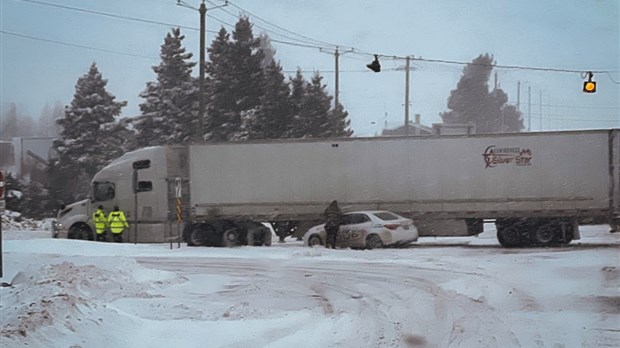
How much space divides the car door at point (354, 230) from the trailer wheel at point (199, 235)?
412 cm

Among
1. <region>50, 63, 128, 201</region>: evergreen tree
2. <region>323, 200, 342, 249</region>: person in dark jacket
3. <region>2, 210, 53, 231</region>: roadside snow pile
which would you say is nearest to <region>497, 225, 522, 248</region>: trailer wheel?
<region>323, 200, 342, 249</region>: person in dark jacket

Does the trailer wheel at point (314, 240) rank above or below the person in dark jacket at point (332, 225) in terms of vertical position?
below

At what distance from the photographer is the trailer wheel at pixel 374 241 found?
20.2 metres

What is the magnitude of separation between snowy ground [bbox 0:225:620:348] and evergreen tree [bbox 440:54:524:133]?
3.54 metres

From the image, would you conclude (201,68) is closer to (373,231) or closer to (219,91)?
(219,91)

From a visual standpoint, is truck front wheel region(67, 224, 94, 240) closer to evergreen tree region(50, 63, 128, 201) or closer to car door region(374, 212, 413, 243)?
evergreen tree region(50, 63, 128, 201)

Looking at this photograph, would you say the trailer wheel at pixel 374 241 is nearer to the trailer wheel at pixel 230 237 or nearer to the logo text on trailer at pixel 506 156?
the logo text on trailer at pixel 506 156

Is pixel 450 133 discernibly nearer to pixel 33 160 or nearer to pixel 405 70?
pixel 405 70

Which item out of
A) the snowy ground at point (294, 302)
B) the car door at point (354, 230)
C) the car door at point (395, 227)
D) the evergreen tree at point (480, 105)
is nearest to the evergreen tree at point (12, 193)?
the snowy ground at point (294, 302)

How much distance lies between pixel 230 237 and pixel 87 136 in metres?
7.05

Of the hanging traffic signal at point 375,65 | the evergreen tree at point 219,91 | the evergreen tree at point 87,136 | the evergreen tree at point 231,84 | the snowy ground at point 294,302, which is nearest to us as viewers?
the snowy ground at point 294,302

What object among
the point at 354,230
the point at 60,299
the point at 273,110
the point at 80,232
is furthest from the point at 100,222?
the point at 60,299

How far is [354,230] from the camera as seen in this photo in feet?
67.3

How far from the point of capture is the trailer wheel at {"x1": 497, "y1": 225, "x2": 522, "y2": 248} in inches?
808
